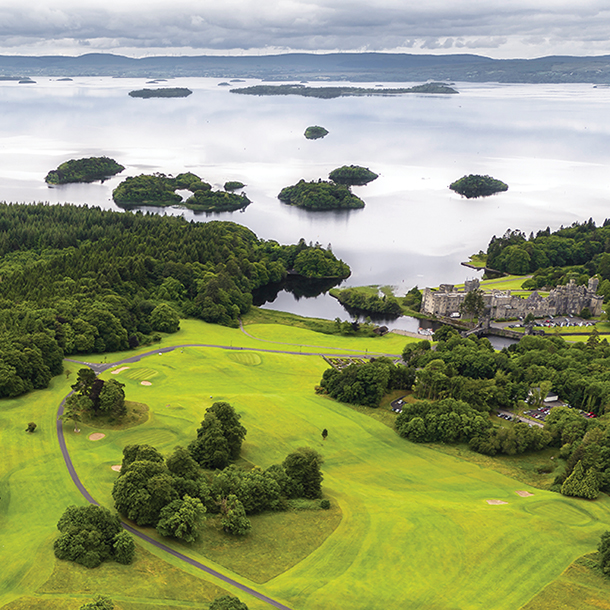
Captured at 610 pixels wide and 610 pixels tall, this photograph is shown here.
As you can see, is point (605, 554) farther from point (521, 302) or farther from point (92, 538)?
point (521, 302)

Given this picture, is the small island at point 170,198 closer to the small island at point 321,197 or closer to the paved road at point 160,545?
the small island at point 321,197

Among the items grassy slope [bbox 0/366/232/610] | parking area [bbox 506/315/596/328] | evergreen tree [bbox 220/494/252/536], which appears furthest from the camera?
parking area [bbox 506/315/596/328]

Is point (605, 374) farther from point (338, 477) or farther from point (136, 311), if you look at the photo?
point (136, 311)

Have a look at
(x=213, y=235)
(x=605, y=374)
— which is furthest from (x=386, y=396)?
(x=213, y=235)

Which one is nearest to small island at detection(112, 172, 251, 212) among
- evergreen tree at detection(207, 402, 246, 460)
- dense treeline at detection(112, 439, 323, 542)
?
evergreen tree at detection(207, 402, 246, 460)

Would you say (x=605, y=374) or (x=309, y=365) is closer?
(x=605, y=374)

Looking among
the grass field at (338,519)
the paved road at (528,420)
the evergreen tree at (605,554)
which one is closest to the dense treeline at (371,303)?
the paved road at (528,420)

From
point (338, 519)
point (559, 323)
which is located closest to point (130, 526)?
point (338, 519)

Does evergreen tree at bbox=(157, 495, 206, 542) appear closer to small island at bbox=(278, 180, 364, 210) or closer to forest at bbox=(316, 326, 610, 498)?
forest at bbox=(316, 326, 610, 498)
